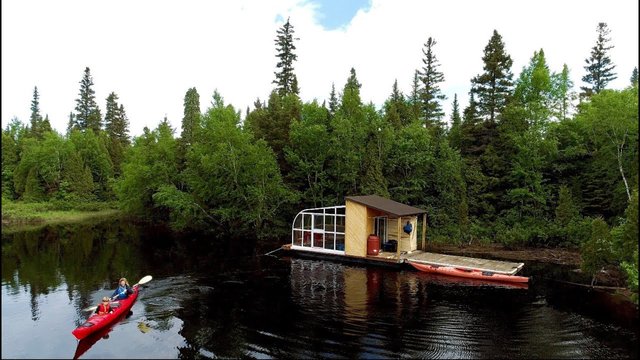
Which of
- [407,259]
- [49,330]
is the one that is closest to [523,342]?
[407,259]

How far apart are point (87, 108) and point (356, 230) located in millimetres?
67924

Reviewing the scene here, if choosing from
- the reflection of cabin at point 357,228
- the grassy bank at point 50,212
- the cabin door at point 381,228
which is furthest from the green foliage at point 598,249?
the grassy bank at point 50,212

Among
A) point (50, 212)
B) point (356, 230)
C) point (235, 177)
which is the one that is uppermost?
point (235, 177)

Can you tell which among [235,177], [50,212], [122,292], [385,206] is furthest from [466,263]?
[50,212]

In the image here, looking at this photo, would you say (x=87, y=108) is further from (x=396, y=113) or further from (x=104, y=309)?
(x=104, y=309)

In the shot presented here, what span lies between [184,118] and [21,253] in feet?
127

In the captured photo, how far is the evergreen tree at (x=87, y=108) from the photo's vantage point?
73688 millimetres

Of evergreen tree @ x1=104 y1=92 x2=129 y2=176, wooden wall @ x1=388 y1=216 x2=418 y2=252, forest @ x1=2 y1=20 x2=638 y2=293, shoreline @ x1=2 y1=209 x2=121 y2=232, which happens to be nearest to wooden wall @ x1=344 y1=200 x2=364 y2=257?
wooden wall @ x1=388 y1=216 x2=418 y2=252

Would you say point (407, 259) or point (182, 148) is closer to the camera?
point (407, 259)

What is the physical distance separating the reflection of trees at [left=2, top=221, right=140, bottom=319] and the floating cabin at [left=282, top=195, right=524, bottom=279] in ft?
35.0

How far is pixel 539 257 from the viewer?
89.2 ft

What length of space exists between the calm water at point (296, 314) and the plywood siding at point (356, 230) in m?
1.21

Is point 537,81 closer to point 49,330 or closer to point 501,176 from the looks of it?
point 501,176

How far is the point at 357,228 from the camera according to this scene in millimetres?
25328
